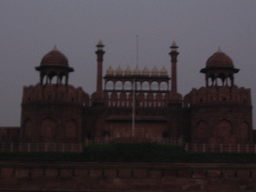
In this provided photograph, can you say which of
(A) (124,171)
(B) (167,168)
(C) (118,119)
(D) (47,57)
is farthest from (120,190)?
(D) (47,57)

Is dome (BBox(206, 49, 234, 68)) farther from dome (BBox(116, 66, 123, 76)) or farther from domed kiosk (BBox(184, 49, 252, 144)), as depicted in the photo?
dome (BBox(116, 66, 123, 76))

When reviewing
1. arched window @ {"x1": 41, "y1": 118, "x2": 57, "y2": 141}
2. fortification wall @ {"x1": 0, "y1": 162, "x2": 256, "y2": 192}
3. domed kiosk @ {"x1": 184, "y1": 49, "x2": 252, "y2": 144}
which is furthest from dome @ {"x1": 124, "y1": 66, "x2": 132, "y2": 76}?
fortification wall @ {"x1": 0, "y1": 162, "x2": 256, "y2": 192}

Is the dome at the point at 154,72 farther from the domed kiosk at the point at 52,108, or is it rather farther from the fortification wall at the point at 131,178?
the fortification wall at the point at 131,178

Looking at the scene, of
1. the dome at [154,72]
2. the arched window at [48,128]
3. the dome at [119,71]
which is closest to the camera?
the arched window at [48,128]

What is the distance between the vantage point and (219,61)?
36.2 metres

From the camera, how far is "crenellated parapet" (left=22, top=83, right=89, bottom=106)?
1368 inches

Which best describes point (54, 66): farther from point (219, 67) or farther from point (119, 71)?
point (219, 67)

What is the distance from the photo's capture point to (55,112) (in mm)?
34219

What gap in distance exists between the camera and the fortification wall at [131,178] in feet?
85.0

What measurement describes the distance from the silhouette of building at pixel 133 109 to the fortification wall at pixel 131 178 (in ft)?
20.8

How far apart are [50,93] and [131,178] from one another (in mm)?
12878

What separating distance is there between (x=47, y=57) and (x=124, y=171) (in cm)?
1559

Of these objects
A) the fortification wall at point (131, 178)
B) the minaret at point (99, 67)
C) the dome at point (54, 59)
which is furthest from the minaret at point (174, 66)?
the fortification wall at point (131, 178)

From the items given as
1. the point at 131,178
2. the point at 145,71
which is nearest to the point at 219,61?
the point at 145,71
